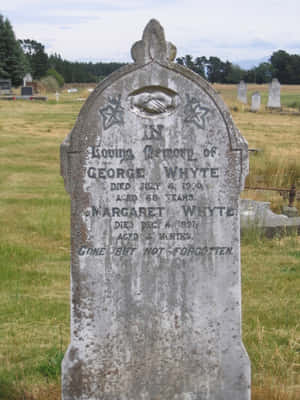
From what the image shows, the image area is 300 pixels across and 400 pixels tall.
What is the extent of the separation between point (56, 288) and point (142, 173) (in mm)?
3743

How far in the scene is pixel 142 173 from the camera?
3.93 meters

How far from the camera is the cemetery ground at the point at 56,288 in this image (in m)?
4.77

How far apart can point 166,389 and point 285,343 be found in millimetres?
1862

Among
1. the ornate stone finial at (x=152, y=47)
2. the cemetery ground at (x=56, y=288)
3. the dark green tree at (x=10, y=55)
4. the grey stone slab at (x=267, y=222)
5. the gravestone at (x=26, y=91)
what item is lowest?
the cemetery ground at (x=56, y=288)

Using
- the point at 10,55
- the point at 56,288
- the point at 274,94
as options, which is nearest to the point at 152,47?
the point at 56,288

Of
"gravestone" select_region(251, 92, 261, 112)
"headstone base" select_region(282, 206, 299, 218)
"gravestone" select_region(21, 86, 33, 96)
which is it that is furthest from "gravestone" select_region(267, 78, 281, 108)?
"headstone base" select_region(282, 206, 299, 218)

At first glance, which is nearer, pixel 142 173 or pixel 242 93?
pixel 142 173

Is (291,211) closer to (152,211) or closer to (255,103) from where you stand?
(152,211)

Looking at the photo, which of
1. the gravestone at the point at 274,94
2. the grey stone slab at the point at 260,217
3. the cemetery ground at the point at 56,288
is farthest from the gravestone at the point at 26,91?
the grey stone slab at the point at 260,217

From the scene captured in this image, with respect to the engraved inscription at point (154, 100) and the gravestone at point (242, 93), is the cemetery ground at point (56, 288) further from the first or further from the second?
the gravestone at point (242, 93)

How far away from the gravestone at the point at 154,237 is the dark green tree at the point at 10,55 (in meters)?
60.9

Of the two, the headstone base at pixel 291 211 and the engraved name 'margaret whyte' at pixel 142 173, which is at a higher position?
the engraved name 'margaret whyte' at pixel 142 173

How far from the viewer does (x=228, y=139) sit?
3916 mm

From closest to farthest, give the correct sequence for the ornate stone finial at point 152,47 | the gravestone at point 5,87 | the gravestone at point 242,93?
1. the ornate stone finial at point 152,47
2. the gravestone at point 242,93
3. the gravestone at point 5,87
